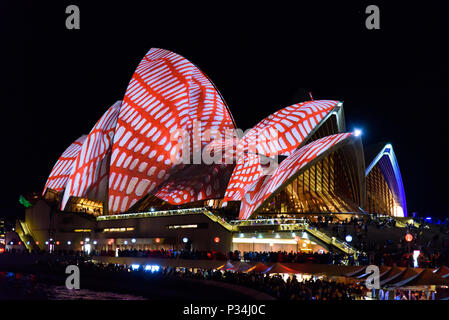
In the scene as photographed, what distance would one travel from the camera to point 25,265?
34531 mm

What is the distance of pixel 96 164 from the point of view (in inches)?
1670

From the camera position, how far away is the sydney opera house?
110ft

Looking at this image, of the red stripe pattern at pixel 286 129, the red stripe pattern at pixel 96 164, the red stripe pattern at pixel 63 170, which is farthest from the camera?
the red stripe pattern at pixel 63 170

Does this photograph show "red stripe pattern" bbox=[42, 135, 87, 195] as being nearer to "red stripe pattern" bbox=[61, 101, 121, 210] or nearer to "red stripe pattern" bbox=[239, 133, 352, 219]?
"red stripe pattern" bbox=[61, 101, 121, 210]

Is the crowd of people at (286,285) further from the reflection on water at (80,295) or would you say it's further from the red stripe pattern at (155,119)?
the red stripe pattern at (155,119)

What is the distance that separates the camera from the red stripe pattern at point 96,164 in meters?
42.4

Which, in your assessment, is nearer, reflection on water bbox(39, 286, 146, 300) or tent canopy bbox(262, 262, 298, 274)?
tent canopy bbox(262, 262, 298, 274)

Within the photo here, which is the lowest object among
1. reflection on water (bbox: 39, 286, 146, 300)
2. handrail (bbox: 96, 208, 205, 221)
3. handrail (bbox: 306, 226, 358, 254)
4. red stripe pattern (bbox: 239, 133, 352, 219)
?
reflection on water (bbox: 39, 286, 146, 300)

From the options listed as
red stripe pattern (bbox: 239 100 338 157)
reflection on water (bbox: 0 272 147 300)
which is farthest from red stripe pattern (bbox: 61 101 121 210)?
reflection on water (bbox: 0 272 147 300)

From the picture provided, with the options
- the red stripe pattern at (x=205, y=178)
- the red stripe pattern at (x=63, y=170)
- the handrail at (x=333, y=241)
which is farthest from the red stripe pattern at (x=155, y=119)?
the handrail at (x=333, y=241)

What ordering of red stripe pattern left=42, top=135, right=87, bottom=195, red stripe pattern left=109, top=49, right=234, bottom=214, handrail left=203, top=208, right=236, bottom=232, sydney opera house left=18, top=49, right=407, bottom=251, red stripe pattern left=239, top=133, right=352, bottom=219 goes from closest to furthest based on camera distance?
handrail left=203, top=208, right=236, bottom=232 < red stripe pattern left=239, top=133, right=352, bottom=219 < sydney opera house left=18, top=49, right=407, bottom=251 < red stripe pattern left=109, top=49, right=234, bottom=214 < red stripe pattern left=42, top=135, right=87, bottom=195

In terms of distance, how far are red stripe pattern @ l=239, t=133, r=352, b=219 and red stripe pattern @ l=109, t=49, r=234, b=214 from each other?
12134mm

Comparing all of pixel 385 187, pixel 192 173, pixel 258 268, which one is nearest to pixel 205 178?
pixel 192 173

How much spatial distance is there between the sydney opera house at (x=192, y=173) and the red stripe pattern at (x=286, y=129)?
0.08 meters
